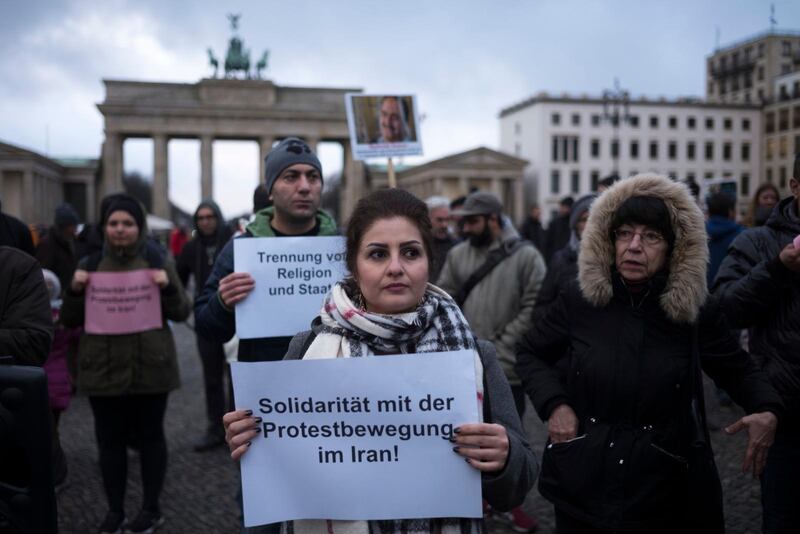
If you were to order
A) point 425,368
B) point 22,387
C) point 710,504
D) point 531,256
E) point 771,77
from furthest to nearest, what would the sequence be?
point 771,77 < point 531,256 < point 710,504 < point 425,368 < point 22,387

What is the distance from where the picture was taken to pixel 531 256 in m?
4.94

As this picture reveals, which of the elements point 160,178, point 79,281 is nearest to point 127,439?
point 79,281

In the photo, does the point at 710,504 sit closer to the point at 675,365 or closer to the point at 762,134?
the point at 675,365

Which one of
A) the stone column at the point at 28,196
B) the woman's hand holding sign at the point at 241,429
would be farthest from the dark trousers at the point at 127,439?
the stone column at the point at 28,196

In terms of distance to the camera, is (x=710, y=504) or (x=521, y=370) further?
→ (x=521, y=370)

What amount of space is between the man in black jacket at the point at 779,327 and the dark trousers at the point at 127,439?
3495mm

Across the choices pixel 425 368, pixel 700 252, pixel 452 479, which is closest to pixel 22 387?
A: pixel 425 368

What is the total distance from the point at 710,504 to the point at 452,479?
130 centimetres

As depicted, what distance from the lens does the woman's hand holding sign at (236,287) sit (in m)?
3.07

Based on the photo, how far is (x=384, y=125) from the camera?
5.65 metres

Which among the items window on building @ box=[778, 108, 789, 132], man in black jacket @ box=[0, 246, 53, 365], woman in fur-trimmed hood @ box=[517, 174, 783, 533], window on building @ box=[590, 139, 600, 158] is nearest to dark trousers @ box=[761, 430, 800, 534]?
woman in fur-trimmed hood @ box=[517, 174, 783, 533]

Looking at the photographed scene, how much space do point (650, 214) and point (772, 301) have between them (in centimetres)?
69

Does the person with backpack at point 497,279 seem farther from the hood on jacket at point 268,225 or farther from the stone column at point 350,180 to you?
the stone column at point 350,180

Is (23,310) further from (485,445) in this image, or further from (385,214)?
(485,445)
